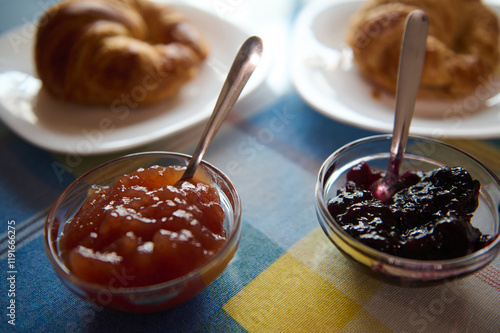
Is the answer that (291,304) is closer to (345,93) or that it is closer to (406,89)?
(406,89)

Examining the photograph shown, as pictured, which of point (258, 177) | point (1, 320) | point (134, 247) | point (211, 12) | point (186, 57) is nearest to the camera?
point (134, 247)

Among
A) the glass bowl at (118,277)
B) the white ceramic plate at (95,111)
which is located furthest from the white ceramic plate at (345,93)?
the glass bowl at (118,277)

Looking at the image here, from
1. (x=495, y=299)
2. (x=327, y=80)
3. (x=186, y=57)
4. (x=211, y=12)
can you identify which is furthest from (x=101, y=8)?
(x=495, y=299)

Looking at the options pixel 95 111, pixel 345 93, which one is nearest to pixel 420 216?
pixel 345 93

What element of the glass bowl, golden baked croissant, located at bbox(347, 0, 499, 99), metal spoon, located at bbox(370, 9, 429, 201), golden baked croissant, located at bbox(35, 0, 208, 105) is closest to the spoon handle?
metal spoon, located at bbox(370, 9, 429, 201)

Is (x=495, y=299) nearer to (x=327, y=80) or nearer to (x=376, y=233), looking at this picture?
(x=376, y=233)

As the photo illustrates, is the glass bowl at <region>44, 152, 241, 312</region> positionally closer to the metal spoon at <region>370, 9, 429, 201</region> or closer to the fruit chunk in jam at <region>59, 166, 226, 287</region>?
the fruit chunk in jam at <region>59, 166, 226, 287</region>

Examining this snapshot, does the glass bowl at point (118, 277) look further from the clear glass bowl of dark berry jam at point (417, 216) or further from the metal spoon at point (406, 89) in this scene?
the metal spoon at point (406, 89)
